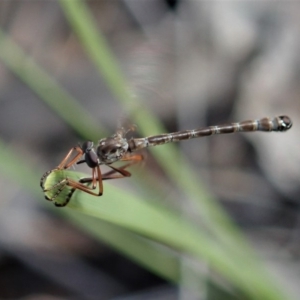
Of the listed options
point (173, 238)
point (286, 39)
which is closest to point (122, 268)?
point (173, 238)


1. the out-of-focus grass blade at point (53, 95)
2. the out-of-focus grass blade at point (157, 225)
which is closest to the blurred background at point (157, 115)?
the out-of-focus grass blade at point (53, 95)

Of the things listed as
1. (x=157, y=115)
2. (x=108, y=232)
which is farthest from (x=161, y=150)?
(x=157, y=115)

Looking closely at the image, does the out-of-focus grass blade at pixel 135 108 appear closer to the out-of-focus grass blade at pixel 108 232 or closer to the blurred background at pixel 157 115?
the blurred background at pixel 157 115

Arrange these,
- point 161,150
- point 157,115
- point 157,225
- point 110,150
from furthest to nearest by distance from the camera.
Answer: point 157,115
point 161,150
point 110,150
point 157,225

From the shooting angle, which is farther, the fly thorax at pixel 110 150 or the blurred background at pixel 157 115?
the blurred background at pixel 157 115

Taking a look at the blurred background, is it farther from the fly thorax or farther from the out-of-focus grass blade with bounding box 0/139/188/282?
the fly thorax

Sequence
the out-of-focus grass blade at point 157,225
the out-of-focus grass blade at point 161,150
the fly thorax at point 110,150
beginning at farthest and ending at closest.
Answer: the out-of-focus grass blade at point 161,150, the fly thorax at point 110,150, the out-of-focus grass blade at point 157,225

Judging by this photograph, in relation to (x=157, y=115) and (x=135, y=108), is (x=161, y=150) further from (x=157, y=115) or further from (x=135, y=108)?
(x=157, y=115)
